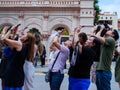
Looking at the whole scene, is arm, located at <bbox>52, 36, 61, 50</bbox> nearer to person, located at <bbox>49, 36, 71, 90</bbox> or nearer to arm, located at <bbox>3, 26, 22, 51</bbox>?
person, located at <bbox>49, 36, 71, 90</bbox>

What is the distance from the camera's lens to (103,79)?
22.5 ft

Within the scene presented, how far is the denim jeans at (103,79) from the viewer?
684 cm

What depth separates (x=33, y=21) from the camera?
89.2 ft

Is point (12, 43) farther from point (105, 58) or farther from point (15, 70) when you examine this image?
point (105, 58)

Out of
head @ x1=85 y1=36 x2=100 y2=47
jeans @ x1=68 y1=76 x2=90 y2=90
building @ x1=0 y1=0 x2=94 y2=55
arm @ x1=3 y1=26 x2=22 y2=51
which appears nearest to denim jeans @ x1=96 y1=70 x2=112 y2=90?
head @ x1=85 y1=36 x2=100 y2=47

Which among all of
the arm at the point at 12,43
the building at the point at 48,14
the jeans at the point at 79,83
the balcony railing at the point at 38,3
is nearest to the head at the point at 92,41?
the jeans at the point at 79,83

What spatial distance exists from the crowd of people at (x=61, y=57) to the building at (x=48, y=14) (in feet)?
62.5

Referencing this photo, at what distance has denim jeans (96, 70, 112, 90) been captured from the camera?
22.4 ft

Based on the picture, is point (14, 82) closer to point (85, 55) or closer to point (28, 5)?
point (85, 55)

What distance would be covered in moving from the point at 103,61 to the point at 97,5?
29.3 meters

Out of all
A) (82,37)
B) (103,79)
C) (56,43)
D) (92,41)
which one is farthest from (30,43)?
(103,79)

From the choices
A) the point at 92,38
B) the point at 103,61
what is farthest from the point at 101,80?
the point at 92,38

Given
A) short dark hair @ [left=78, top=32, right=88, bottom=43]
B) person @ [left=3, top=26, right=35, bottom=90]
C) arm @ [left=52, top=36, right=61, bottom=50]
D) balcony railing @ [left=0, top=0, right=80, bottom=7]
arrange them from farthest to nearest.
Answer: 1. balcony railing @ [left=0, top=0, right=80, bottom=7]
2. arm @ [left=52, top=36, right=61, bottom=50]
3. short dark hair @ [left=78, top=32, right=88, bottom=43]
4. person @ [left=3, top=26, right=35, bottom=90]

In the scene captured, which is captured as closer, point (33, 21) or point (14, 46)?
point (14, 46)
